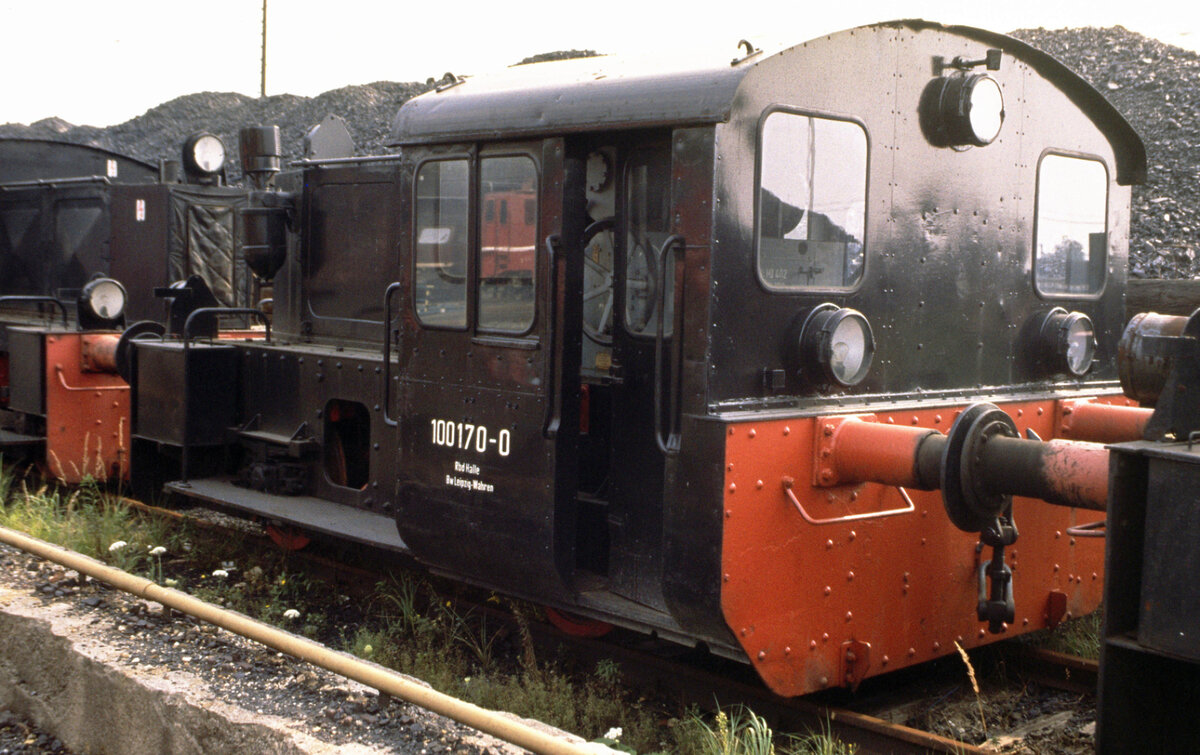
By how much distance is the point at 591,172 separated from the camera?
4930 mm

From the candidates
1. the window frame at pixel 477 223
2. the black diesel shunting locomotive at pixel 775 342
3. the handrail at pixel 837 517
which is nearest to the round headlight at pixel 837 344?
the black diesel shunting locomotive at pixel 775 342

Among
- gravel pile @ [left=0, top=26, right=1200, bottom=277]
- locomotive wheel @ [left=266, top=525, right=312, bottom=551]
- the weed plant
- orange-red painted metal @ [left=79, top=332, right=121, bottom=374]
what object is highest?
gravel pile @ [left=0, top=26, right=1200, bottom=277]

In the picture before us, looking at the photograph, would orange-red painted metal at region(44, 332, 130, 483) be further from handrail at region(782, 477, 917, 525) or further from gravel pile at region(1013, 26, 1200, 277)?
gravel pile at region(1013, 26, 1200, 277)

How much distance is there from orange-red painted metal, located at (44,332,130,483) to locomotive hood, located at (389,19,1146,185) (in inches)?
182

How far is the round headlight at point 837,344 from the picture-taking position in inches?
176

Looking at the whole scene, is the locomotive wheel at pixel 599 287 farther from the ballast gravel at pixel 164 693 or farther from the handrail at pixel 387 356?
the ballast gravel at pixel 164 693

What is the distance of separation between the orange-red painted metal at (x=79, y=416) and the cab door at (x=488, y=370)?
4361 mm

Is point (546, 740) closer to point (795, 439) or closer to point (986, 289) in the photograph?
point (795, 439)

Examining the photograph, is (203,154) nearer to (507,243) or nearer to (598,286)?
(507,243)

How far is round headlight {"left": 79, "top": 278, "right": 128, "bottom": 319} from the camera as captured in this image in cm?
883

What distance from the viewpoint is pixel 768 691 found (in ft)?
15.6

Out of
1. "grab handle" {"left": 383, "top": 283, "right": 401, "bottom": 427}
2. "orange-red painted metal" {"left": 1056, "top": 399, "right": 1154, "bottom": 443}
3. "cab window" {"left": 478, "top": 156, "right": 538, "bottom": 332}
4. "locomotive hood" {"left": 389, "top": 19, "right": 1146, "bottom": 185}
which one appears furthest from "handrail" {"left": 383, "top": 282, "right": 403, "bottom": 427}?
"orange-red painted metal" {"left": 1056, "top": 399, "right": 1154, "bottom": 443}

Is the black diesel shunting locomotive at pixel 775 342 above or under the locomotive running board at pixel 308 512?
above

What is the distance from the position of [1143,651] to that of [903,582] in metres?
1.73
